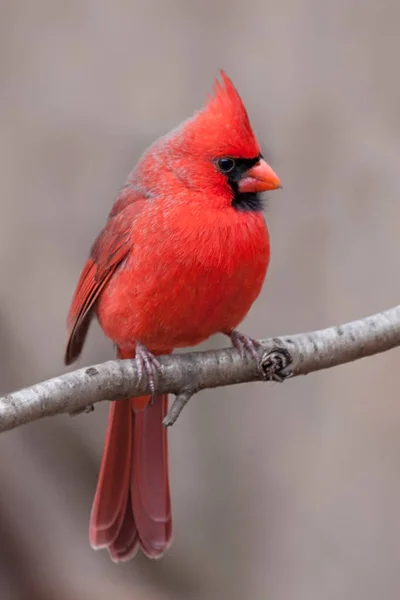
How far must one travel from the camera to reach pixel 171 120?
4.34 meters

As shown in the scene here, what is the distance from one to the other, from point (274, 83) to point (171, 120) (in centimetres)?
49

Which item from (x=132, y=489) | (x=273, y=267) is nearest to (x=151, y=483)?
(x=132, y=489)

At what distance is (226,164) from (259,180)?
0.37ft

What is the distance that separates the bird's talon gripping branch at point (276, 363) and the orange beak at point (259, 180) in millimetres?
535

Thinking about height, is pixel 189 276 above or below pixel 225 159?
below

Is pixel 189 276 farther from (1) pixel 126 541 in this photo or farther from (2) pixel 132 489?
(1) pixel 126 541

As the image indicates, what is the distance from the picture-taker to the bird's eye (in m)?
3.00

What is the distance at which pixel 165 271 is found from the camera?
112 inches

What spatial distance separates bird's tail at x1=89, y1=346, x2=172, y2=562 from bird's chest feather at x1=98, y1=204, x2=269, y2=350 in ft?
1.46

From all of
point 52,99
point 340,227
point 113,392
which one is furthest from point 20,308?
point 113,392

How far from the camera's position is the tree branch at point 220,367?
239 centimetres

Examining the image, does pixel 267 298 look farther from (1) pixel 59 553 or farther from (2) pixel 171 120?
(1) pixel 59 553

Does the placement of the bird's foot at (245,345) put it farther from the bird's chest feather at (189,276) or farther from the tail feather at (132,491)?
the tail feather at (132,491)

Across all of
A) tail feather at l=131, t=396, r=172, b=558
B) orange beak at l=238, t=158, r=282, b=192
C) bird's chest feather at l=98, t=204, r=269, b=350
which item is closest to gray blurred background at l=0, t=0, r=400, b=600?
tail feather at l=131, t=396, r=172, b=558
